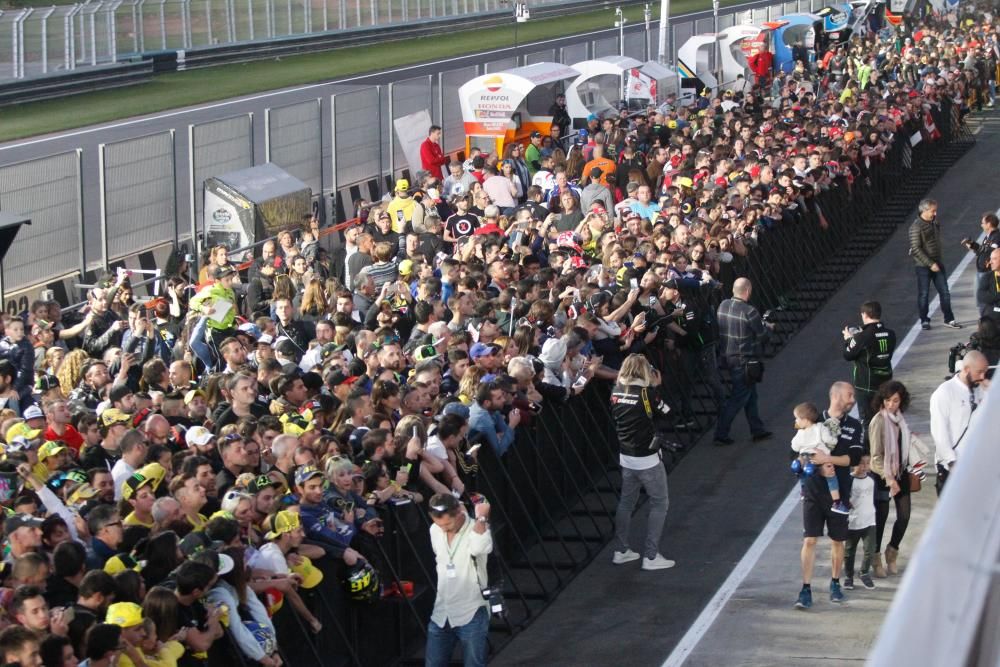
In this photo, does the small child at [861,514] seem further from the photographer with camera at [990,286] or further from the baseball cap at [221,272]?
the baseball cap at [221,272]

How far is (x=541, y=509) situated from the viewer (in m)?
13.3

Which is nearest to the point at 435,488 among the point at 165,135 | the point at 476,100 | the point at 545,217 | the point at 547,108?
the point at 545,217

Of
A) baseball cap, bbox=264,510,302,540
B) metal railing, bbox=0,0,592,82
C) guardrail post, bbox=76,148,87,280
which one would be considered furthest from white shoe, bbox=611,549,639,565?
metal railing, bbox=0,0,592,82

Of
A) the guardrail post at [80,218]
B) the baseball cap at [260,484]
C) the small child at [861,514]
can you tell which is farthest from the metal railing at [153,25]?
the baseball cap at [260,484]

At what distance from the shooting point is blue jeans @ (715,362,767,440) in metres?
15.5

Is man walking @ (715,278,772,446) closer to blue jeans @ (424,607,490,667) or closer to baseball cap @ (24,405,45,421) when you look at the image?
blue jeans @ (424,607,490,667)

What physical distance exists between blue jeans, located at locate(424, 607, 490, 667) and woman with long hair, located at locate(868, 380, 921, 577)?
12.1 ft

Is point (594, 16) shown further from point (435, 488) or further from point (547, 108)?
point (435, 488)

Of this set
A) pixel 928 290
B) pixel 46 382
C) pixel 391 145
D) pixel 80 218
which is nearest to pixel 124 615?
pixel 46 382

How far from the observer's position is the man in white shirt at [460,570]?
9039 mm

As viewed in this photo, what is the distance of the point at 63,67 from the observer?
38.9 metres

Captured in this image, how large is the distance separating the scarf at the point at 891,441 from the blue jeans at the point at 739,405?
3809 mm

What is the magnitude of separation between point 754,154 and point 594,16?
4549cm

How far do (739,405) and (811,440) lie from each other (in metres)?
4.61
